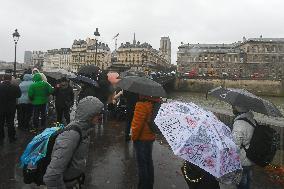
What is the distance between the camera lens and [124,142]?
33.6ft

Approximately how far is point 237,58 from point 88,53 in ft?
182

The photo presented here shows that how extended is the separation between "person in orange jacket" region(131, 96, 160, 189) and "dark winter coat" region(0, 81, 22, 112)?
460cm

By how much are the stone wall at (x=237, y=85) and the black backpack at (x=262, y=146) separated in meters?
72.2

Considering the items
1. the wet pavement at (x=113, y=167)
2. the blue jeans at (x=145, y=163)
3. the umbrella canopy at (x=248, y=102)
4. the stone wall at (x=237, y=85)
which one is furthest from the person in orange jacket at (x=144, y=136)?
the stone wall at (x=237, y=85)

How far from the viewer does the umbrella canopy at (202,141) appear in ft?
12.6

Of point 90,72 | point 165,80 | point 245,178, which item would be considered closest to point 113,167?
point 245,178

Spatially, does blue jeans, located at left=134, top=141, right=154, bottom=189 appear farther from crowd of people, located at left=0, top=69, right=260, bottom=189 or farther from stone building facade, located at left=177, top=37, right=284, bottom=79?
stone building facade, located at left=177, top=37, right=284, bottom=79

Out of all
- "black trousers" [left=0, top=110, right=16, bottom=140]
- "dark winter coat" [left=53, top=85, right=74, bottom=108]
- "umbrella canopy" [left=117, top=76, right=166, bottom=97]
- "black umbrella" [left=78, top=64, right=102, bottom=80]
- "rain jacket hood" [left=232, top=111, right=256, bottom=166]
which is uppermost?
"black umbrella" [left=78, top=64, right=102, bottom=80]

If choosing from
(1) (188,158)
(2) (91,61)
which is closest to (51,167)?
(1) (188,158)

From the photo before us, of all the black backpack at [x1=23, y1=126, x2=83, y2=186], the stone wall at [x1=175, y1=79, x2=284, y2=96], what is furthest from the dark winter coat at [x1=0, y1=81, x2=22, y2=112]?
the stone wall at [x1=175, y1=79, x2=284, y2=96]

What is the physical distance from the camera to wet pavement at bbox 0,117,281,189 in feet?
22.0

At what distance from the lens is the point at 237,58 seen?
117375 millimetres

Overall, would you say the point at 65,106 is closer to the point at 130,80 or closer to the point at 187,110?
the point at 130,80

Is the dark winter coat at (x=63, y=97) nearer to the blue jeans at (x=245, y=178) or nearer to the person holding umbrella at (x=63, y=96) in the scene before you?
the person holding umbrella at (x=63, y=96)
